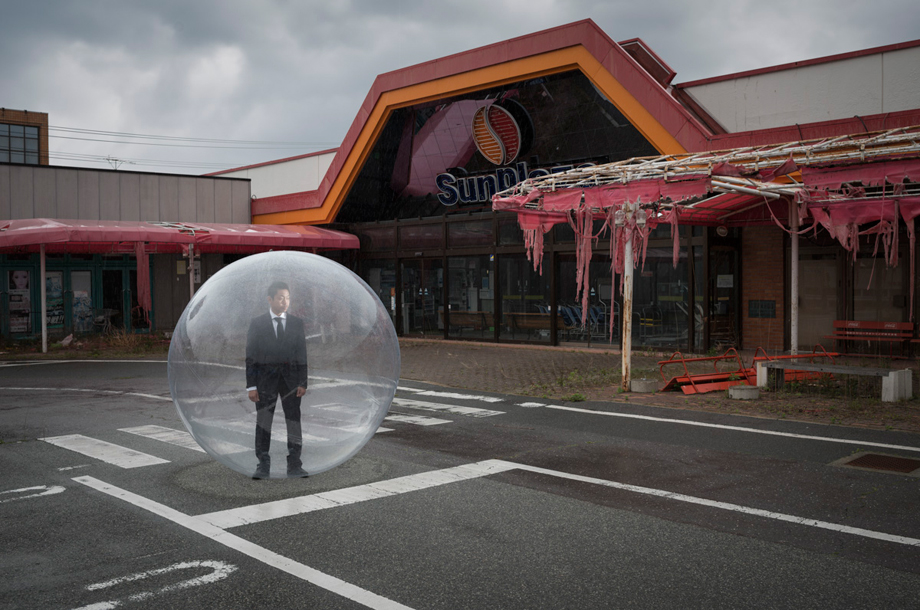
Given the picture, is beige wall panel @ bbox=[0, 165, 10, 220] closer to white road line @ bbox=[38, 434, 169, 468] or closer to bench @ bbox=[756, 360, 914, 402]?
white road line @ bbox=[38, 434, 169, 468]

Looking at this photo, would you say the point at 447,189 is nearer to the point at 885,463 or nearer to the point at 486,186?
the point at 486,186

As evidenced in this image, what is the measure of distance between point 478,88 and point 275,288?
48.7 feet

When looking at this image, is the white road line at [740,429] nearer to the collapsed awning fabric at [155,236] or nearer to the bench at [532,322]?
the bench at [532,322]

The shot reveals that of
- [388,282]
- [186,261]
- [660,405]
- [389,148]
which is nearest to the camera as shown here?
[660,405]

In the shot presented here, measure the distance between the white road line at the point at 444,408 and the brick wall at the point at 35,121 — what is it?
59.9 metres

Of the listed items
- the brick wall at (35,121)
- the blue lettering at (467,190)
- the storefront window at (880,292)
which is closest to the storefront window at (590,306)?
the blue lettering at (467,190)

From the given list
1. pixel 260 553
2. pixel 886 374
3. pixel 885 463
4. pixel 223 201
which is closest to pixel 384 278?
pixel 223 201

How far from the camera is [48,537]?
5.25 m

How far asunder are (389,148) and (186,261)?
9.51 metres

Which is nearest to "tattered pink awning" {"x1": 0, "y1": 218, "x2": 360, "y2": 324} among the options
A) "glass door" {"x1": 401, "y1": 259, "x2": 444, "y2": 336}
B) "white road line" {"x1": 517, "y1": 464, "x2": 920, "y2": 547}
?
"glass door" {"x1": 401, "y1": 259, "x2": 444, "y2": 336}

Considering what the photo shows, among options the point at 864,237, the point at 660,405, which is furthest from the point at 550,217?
the point at 864,237

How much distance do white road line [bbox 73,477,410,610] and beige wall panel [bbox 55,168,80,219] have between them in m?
19.6

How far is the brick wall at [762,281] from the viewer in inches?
665

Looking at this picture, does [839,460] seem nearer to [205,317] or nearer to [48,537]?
[205,317]
